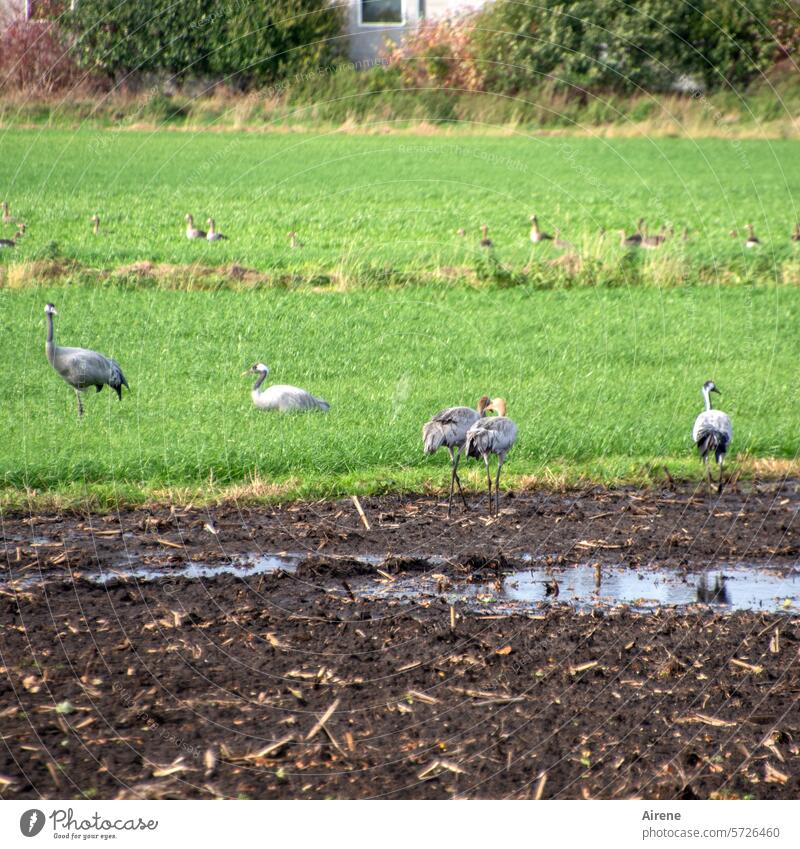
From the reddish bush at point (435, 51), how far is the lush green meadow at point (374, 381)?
3513 millimetres

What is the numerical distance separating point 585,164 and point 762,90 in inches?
214

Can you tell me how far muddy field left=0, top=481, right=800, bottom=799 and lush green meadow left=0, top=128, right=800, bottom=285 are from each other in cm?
1053

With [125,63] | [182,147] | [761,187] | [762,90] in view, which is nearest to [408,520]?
[125,63]

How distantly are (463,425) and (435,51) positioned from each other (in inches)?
239

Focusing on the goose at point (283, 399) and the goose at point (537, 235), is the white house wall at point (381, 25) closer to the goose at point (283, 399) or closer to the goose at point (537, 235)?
the goose at point (283, 399)

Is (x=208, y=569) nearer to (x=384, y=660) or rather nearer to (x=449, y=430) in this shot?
(x=384, y=660)

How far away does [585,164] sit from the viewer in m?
34.0

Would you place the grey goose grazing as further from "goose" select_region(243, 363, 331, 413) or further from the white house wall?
"goose" select_region(243, 363, 331, 413)

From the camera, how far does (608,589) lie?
8469 mm

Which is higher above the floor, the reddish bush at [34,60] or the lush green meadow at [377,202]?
the reddish bush at [34,60]

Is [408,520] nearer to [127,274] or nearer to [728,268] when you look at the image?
[127,274]

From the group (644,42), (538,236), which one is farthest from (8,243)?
(644,42)

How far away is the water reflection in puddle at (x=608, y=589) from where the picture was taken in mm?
8195

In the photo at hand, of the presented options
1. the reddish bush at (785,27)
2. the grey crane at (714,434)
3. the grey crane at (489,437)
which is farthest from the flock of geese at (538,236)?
the grey crane at (489,437)
